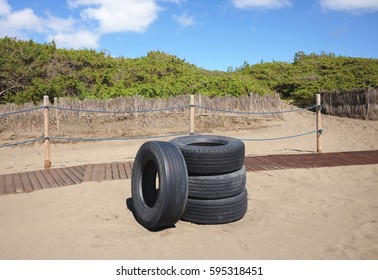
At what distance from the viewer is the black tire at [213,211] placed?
3661mm

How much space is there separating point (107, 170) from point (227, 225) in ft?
10.9

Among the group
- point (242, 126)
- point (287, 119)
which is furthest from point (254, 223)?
point (287, 119)

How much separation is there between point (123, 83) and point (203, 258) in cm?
1815

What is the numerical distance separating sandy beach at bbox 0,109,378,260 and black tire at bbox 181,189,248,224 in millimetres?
84

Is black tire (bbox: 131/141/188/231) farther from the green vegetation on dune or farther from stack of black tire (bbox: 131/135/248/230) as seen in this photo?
the green vegetation on dune

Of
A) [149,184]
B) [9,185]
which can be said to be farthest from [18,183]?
[149,184]

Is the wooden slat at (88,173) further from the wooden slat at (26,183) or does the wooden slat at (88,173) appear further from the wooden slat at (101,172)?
the wooden slat at (26,183)

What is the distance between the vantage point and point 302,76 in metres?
23.7

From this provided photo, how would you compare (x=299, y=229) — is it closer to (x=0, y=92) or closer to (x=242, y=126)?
(x=242, y=126)

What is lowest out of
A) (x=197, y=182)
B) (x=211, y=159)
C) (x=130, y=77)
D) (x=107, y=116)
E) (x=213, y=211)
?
(x=213, y=211)

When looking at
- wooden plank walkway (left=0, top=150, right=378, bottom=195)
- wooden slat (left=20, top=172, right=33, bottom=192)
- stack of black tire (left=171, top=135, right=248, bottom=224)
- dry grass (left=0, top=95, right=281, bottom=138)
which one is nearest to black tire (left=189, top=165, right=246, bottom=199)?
stack of black tire (left=171, top=135, right=248, bottom=224)

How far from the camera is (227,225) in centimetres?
364

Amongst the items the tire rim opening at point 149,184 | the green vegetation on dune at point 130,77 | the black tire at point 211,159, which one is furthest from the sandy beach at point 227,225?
the green vegetation on dune at point 130,77

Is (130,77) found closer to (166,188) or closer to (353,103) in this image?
(353,103)
